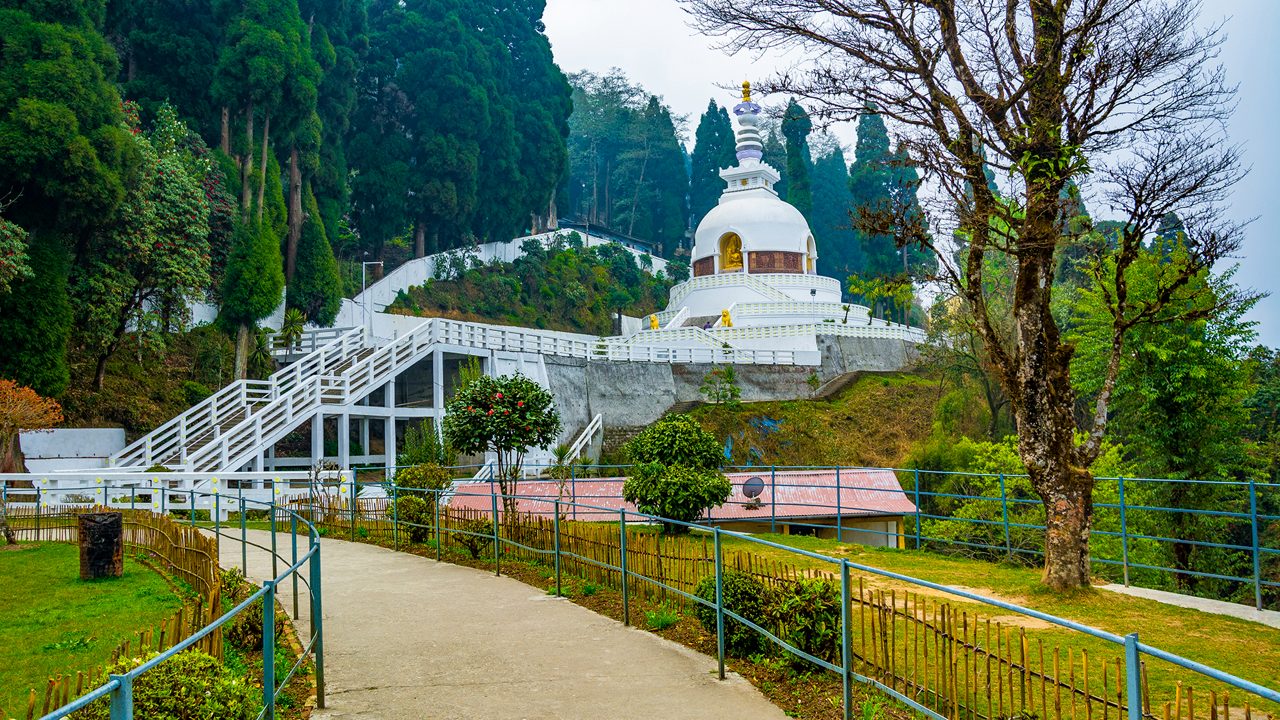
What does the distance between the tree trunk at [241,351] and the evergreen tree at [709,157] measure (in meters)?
44.4

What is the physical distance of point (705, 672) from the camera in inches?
290

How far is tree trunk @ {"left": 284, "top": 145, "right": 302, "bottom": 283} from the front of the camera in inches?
1372

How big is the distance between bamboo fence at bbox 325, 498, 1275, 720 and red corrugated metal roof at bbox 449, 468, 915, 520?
9.36ft

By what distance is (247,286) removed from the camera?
2950 centimetres

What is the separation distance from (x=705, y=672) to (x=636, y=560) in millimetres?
2341

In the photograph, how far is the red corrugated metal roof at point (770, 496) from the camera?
18.4 meters

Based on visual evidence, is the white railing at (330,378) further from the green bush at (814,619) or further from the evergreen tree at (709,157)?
the evergreen tree at (709,157)

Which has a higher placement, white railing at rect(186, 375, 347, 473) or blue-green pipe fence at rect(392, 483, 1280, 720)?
white railing at rect(186, 375, 347, 473)

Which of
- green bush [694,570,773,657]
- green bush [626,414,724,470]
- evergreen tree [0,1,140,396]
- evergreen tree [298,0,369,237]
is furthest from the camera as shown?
evergreen tree [298,0,369,237]

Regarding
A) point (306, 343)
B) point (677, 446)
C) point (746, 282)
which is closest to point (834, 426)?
point (746, 282)

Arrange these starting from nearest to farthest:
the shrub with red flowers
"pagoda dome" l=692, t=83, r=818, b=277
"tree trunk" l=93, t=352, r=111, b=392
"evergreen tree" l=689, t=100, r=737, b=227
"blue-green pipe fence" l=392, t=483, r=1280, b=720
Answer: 1. "blue-green pipe fence" l=392, t=483, r=1280, b=720
2. the shrub with red flowers
3. "tree trunk" l=93, t=352, r=111, b=392
4. "pagoda dome" l=692, t=83, r=818, b=277
5. "evergreen tree" l=689, t=100, r=737, b=227

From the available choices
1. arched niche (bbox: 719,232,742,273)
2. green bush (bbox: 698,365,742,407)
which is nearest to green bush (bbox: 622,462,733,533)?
green bush (bbox: 698,365,742,407)

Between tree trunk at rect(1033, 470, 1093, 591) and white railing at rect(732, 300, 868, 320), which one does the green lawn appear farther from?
white railing at rect(732, 300, 868, 320)

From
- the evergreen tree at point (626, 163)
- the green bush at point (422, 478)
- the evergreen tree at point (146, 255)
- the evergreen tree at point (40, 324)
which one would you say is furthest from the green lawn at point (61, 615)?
the evergreen tree at point (626, 163)
